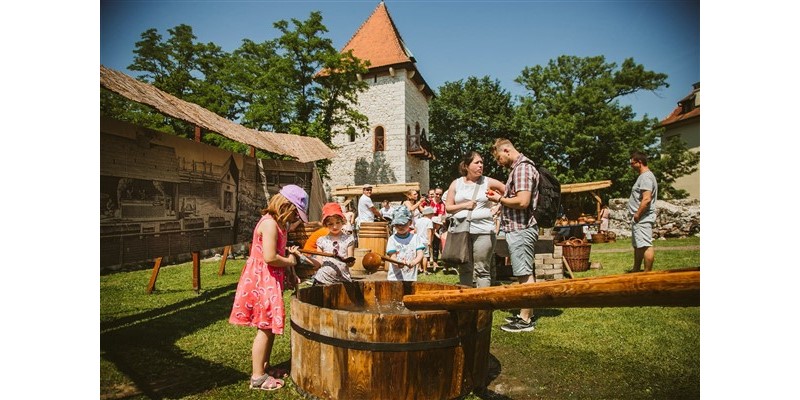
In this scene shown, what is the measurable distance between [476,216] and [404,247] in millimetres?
873

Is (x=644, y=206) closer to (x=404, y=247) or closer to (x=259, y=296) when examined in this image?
(x=404, y=247)

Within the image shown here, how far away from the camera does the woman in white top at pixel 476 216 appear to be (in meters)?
3.49

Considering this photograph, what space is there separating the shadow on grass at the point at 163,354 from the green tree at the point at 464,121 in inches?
1076

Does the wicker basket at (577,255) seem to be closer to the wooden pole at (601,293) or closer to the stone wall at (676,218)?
the stone wall at (676,218)

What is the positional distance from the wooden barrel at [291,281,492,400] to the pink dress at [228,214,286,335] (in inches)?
7.3

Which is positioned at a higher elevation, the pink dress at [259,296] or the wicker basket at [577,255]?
the pink dress at [259,296]

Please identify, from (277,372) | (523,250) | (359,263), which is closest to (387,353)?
(277,372)

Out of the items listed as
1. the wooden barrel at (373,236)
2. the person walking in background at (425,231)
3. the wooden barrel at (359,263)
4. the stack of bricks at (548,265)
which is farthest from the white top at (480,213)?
the wooden barrel at (373,236)

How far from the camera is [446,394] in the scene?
2.14m

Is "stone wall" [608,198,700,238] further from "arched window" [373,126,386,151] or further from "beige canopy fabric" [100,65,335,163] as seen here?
"arched window" [373,126,386,151]

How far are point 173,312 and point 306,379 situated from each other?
9.06 feet

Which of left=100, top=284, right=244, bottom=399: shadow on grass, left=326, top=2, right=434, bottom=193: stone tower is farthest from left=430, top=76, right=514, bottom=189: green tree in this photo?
left=100, top=284, right=244, bottom=399: shadow on grass

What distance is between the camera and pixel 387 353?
79.4 inches

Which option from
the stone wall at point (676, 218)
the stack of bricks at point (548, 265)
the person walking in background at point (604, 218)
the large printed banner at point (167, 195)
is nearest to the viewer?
the large printed banner at point (167, 195)
